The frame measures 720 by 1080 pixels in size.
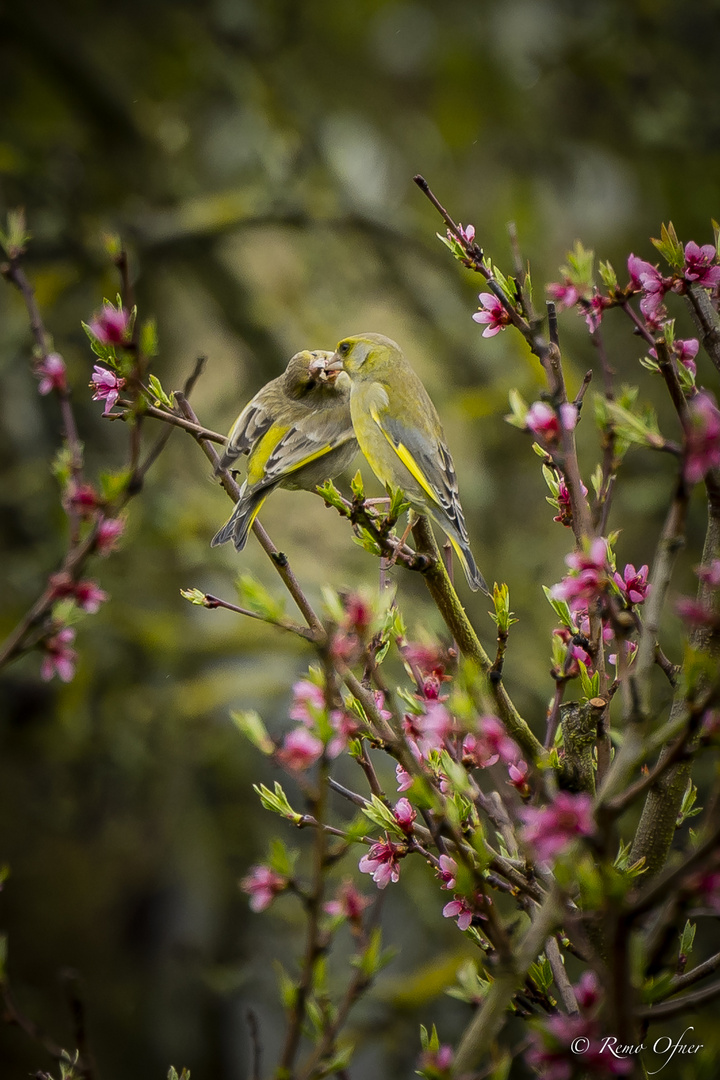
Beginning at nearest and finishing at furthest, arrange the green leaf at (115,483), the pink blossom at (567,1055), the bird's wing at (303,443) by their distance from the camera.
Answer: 1. the pink blossom at (567,1055)
2. the green leaf at (115,483)
3. the bird's wing at (303,443)

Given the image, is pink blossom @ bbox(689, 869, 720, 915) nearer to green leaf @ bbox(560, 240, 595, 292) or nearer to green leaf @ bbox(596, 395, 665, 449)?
green leaf @ bbox(596, 395, 665, 449)

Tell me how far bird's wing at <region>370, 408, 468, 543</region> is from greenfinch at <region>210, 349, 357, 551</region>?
6.3 inches

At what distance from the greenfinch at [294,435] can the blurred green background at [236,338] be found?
5.15 ft

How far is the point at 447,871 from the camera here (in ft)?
4.70

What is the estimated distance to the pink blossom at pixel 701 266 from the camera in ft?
4.96

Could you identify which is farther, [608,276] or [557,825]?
[608,276]

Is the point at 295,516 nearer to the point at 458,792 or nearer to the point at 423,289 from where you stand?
the point at 423,289

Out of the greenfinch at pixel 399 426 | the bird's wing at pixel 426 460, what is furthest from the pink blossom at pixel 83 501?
the bird's wing at pixel 426 460

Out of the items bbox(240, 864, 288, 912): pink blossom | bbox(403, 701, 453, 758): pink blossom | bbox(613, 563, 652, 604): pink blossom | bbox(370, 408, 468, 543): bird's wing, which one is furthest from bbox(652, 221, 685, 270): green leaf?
bbox(370, 408, 468, 543): bird's wing

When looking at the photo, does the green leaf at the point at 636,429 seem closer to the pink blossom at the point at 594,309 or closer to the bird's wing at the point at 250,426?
the pink blossom at the point at 594,309

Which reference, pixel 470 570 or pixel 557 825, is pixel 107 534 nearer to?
pixel 557 825

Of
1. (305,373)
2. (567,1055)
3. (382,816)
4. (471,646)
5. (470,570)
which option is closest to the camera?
(567,1055)

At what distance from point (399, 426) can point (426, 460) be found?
0.50 ft

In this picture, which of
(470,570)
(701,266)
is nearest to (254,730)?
(701,266)
